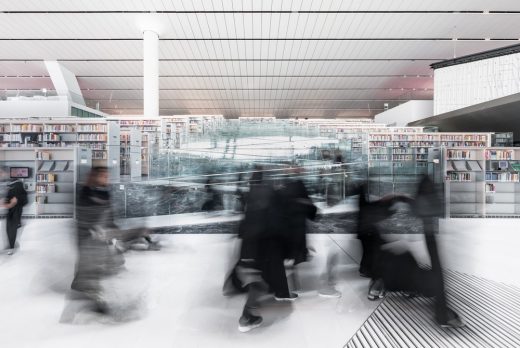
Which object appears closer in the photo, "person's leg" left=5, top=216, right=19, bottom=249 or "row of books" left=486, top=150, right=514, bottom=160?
"person's leg" left=5, top=216, right=19, bottom=249

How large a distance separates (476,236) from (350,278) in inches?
148

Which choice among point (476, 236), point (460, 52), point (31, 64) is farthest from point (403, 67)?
point (31, 64)

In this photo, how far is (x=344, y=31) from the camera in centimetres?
1369

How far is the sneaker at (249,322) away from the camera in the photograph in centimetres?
247

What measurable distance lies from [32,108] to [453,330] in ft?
53.9

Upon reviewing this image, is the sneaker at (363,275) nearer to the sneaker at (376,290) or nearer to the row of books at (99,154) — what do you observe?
the sneaker at (376,290)

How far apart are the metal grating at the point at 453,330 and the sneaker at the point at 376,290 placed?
0.23 ft

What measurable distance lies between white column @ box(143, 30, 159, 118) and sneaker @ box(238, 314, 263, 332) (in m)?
12.2

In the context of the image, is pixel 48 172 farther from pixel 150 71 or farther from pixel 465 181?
pixel 465 181

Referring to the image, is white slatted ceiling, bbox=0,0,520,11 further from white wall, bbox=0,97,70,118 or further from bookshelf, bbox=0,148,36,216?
bookshelf, bbox=0,148,36,216

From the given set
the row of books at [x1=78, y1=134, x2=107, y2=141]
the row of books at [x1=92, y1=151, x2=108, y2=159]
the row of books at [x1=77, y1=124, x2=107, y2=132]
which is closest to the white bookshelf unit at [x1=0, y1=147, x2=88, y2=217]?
the row of books at [x1=92, y1=151, x2=108, y2=159]

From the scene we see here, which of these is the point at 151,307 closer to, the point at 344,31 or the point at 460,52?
the point at 344,31

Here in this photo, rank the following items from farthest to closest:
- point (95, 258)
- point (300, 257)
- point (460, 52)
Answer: point (460, 52), point (300, 257), point (95, 258)

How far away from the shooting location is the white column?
13.2 m
